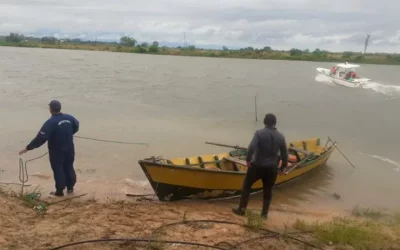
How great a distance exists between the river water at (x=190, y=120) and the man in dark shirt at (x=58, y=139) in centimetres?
185

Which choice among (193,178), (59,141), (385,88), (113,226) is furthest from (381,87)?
(113,226)

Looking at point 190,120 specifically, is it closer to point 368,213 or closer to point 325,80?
point 368,213

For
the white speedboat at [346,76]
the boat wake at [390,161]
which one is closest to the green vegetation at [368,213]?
the boat wake at [390,161]

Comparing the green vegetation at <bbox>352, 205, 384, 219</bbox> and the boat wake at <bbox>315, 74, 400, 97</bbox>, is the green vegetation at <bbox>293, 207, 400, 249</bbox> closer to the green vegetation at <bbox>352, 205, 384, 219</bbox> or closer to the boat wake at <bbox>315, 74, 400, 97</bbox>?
the green vegetation at <bbox>352, 205, 384, 219</bbox>

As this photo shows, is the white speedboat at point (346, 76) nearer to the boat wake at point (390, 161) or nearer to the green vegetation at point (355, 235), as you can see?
the boat wake at point (390, 161)

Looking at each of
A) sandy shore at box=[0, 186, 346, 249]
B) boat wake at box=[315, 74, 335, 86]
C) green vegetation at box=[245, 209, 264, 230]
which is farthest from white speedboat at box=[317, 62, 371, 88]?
green vegetation at box=[245, 209, 264, 230]

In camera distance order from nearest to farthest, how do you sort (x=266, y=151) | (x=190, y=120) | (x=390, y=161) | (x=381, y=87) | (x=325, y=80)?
(x=266, y=151) < (x=390, y=161) < (x=190, y=120) < (x=381, y=87) < (x=325, y=80)

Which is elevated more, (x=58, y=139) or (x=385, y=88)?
(x=58, y=139)

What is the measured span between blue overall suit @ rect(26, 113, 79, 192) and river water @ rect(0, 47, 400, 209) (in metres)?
1.82

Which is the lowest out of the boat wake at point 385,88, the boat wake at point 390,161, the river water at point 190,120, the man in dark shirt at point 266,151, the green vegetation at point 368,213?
the boat wake at point 390,161

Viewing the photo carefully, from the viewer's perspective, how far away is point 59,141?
7.54 m

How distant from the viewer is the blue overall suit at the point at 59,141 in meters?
7.32

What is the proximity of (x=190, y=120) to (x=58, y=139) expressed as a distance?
14.7 m

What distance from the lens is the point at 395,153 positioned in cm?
1791
